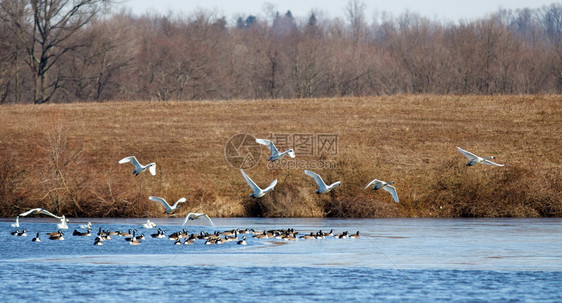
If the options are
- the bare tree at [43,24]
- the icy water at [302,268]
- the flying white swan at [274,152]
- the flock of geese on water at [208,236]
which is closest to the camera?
the icy water at [302,268]

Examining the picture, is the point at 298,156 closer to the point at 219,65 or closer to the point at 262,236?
the point at 262,236

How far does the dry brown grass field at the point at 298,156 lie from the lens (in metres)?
31.7

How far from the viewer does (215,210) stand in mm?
31922

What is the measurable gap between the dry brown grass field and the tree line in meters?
12.1

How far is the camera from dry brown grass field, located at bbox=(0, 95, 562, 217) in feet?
104

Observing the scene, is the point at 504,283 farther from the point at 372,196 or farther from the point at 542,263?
the point at 372,196

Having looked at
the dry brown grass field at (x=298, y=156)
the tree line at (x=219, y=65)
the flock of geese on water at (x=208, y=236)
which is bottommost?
the flock of geese on water at (x=208, y=236)

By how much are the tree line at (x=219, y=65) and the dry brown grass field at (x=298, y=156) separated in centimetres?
1207

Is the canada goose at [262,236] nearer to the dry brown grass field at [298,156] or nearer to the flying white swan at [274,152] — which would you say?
the flying white swan at [274,152]

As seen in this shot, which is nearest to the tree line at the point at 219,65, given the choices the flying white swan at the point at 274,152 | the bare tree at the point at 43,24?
the bare tree at the point at 43,24

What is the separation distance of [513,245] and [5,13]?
5384 centimetres

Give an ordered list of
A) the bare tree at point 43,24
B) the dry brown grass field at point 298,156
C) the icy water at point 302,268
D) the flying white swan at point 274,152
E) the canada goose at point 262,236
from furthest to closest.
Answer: the bare tree at point 43,24 < the dry brown grass field at point 298,156 < the flying white swan at point 274,152 < the canada goose at point 262,236 < the icy water at point 302,268

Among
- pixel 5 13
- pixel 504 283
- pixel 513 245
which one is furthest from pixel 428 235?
pixel 5 13

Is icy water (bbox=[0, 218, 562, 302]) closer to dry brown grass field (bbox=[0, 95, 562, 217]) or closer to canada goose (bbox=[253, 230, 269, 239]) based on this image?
canada goose (bbox=[253, 230, 269, 239])
